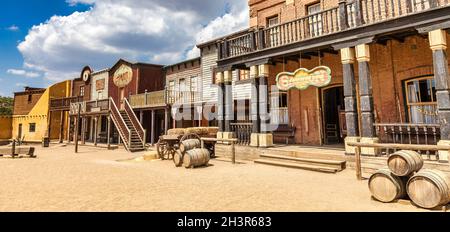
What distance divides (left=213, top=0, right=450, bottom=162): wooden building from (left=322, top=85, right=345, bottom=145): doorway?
0.16 ft

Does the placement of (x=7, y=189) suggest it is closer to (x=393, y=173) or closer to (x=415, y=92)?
(x=393, y=173)

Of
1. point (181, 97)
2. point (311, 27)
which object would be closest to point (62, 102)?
point (181, 97)

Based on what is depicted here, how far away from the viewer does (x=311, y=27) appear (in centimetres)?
1154

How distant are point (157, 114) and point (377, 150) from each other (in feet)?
61.9

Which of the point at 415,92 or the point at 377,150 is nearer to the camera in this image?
the point at 377,150

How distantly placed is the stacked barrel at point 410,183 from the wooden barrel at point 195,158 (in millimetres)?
6223

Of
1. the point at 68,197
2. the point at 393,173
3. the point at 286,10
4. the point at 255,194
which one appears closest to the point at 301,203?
the point at 255,194

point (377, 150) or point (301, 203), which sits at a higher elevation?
point (377, 150)

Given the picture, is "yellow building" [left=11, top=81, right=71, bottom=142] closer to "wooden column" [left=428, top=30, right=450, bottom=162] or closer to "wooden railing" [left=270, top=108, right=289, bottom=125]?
"wooden railing" [left=270, top=108, right=289, bottom=125]

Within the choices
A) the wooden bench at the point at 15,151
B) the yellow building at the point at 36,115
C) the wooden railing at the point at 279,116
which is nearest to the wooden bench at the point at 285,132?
the wooden railing at the point at 279,116

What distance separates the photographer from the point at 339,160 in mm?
8414

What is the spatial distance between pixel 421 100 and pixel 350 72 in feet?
9.34

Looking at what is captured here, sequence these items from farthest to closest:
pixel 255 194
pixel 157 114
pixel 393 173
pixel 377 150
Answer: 1. pixel 157 114
2. pixel 377 150
3. pixel 255 194
4. pixel 393 173

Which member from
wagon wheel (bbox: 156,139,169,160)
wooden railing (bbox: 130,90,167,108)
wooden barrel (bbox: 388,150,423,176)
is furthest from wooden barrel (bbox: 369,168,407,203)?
wooden railing (bbox: 130,90,167,108)
